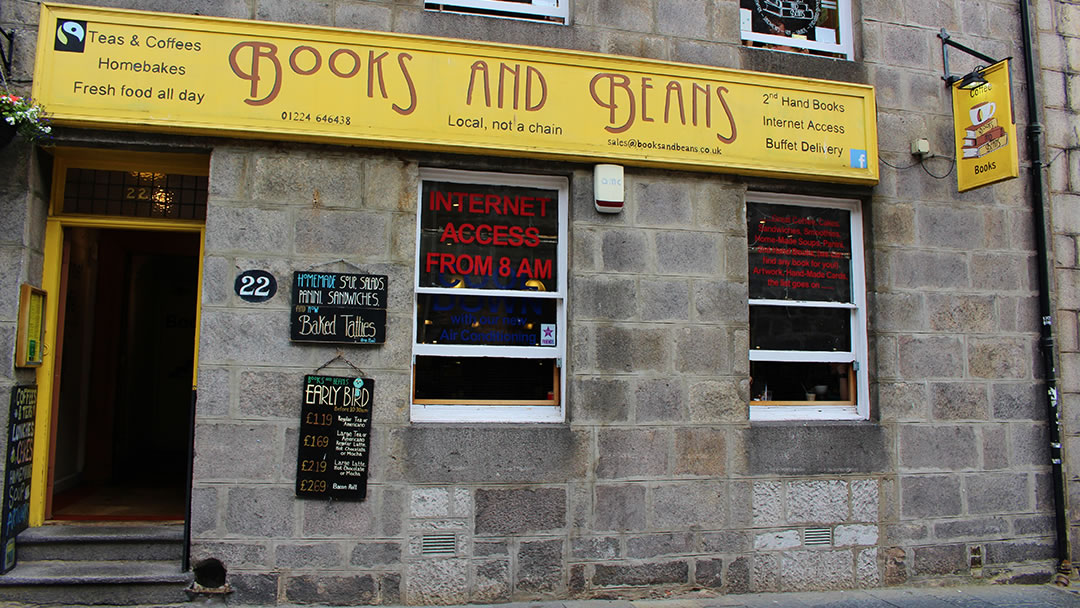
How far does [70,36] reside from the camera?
4.77 metres

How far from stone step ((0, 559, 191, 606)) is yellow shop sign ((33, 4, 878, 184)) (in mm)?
2952

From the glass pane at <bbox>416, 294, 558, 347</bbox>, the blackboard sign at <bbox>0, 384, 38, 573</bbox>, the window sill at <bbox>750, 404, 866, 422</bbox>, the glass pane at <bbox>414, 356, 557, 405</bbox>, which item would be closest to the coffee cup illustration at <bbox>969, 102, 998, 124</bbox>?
the window sill at <bbox>750, 404, 866, 422</bbox>

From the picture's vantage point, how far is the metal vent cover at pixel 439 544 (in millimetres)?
4926

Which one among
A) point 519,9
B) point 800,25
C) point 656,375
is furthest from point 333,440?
point 800,25

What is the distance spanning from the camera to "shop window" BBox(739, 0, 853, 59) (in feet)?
19.9

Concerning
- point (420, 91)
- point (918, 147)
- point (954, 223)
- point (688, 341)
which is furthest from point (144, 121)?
point (954, 223)

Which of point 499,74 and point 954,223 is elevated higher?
point 499,74

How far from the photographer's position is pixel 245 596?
4.72 m

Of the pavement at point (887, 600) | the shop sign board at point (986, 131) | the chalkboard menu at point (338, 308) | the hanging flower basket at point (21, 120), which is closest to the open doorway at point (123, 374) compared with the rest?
the hanging flower basket at point (21, 120)

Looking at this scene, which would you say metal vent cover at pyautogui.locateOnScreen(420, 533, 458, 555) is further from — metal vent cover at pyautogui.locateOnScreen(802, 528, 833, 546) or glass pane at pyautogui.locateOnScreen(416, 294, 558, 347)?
metal vent cover at pyautogui.locateOnScreen(802, 528, 833, 546)

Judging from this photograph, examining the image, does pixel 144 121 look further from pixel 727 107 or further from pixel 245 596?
pixel 727 107

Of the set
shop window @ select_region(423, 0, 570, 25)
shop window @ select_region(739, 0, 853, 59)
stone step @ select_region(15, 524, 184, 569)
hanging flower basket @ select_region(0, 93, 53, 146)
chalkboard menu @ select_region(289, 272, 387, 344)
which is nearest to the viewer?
hanging flower basket @ select_region(0, 93, 53, 146)

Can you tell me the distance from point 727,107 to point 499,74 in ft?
5.90

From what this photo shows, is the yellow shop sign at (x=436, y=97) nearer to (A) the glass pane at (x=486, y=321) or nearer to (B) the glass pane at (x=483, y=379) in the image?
(A) the glass pane at (x=486, y=321)
